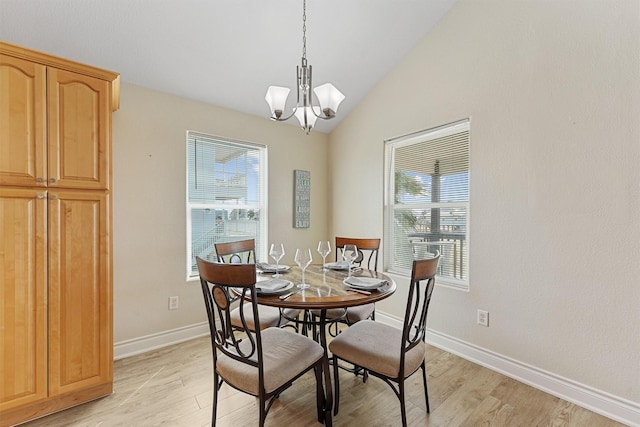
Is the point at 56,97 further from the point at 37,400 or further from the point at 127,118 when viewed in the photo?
the point at 37,400

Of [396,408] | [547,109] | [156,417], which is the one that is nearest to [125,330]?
[156,417]

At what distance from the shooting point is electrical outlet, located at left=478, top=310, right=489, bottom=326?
235cm

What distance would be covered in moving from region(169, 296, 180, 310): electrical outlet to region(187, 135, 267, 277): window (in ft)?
0.85

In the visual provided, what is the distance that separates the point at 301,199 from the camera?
367cm

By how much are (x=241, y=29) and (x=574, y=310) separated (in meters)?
3.22

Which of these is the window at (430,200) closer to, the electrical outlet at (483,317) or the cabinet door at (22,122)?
the electrical outlet at (483,317)

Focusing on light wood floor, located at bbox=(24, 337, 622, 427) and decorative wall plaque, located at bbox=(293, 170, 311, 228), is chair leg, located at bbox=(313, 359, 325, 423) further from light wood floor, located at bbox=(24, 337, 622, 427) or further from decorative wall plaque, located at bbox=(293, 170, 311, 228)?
decorative wall plaque, located at bbox=(293, 170, 311, 228)

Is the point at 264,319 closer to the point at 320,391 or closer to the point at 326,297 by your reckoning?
the point at 320,391

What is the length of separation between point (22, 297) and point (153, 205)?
3.76ft

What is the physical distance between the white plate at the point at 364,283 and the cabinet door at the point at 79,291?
1.63m

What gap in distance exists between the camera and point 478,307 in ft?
7.90

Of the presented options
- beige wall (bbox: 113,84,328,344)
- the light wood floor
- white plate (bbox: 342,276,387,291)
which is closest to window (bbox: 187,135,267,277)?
beige wall (bbox: 113,84,328,344)

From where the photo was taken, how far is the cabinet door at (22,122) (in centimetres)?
162

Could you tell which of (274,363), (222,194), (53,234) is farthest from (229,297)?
(222,194)
